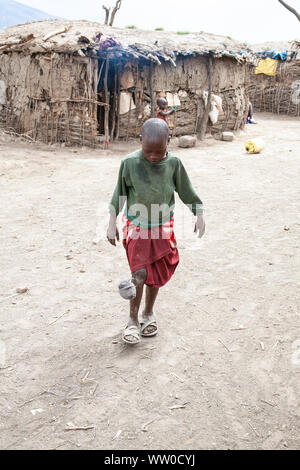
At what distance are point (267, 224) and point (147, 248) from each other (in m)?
2.93

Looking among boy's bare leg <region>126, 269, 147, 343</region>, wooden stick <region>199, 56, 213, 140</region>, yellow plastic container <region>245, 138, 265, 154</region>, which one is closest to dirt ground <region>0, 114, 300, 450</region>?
boy's bare leg <region>126, 269, 147, 343</region>

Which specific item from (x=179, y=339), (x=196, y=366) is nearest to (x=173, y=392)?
(x=196, y=366)

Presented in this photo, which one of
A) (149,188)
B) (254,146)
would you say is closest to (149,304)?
(149,188)

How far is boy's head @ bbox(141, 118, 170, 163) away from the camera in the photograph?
2.11 meters

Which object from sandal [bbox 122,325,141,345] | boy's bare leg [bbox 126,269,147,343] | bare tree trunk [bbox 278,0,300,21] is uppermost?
bare tree trunk [bbox 278,0,300,21]

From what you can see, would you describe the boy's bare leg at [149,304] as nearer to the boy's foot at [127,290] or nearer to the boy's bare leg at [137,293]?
the boy's bare leg at [137,293]

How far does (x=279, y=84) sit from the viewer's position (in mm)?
17500

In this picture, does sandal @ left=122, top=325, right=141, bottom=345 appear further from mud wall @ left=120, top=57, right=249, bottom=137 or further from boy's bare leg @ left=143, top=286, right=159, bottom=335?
mud wall @ left=120, top=57, right=249, bottom=137

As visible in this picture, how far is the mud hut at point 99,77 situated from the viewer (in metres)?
9.58

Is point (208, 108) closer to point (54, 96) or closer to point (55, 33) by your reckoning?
point (54, 96)

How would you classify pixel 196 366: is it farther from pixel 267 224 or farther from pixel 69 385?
pixel 267 224

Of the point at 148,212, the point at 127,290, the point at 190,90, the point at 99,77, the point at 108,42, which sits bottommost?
the point at 127,290

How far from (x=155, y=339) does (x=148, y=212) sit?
0.90 metres

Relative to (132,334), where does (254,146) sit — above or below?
above
